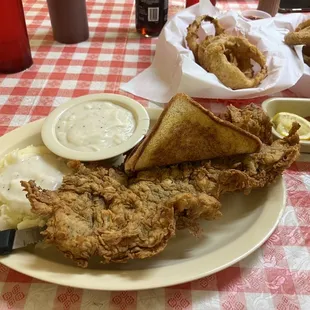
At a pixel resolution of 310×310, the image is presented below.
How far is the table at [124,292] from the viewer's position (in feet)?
3.15

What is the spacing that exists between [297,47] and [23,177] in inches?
58.6

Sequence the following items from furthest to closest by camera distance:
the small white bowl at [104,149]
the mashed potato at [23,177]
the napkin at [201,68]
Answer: the napkin at [201,68]
the small white bowl at [104,149]
the mashed potato at [23,177]

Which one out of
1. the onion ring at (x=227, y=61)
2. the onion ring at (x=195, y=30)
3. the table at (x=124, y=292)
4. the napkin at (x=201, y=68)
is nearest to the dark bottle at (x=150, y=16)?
the table at (x=124, y=292)

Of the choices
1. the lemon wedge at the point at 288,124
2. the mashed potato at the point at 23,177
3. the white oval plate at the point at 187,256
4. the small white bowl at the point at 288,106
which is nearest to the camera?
the white oval plate at the point at 187,256

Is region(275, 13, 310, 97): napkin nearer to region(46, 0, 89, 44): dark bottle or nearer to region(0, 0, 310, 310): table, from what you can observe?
region(0, 0, 310, 310): table

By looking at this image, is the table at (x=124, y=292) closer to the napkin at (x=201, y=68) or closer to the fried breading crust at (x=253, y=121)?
the napkin at (x=201, y=68)

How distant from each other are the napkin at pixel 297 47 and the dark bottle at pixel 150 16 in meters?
0.64

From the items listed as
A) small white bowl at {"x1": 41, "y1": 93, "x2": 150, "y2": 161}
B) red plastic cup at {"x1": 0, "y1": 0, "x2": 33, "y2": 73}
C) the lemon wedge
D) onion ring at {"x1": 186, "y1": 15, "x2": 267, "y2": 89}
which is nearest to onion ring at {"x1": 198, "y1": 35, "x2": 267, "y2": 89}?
onion ring at {"x1": 186, "y1": 15, "x2": 267, "y2": 89}

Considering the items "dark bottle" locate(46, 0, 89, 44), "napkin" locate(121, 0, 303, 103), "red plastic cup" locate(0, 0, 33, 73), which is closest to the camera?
"napkin" locate(121, 0, 303, 103)

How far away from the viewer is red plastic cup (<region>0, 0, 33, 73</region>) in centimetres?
182

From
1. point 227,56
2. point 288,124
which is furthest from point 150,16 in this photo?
point 288,124

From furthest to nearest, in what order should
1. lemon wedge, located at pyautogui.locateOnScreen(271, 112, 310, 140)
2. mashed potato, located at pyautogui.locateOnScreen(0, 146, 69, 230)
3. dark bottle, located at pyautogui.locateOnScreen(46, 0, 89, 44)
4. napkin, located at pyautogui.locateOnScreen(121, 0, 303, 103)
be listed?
1. dark bottle, located at pyautogui.locateOnScreen(46, 0, 89, 44)
2. napkin, located at pyautogui.locateOnScreen(121, 0, 303, 103)
3. lemon wedge, located at pyautogui.locateOnScreen(271, 112, 310, 140)
4. mashed potato, located at pyautogui.locateOnScreen(0, 146, 69, 230)

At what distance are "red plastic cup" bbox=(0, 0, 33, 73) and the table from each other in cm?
5

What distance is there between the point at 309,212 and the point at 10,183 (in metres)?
0.92
